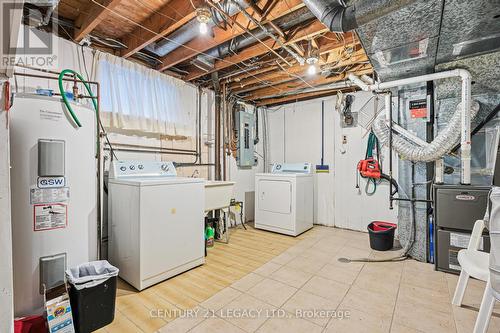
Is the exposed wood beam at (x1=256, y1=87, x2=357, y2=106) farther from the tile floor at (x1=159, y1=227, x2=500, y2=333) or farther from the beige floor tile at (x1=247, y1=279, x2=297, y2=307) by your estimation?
the beige floor tile at (x1=247, y1=279, x2=297, y2=307)

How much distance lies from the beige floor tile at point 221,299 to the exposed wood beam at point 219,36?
247cm

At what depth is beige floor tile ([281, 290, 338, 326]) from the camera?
181 cm

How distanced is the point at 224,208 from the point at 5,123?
256cm

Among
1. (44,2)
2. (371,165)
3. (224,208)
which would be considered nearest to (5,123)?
(44,2)

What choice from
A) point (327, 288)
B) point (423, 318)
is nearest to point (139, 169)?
point (327, 288)

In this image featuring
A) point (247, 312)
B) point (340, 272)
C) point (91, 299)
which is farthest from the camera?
point (340, 272)

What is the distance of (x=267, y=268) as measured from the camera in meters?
2.66

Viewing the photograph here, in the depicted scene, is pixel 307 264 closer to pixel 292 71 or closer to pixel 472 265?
pixel 472 265

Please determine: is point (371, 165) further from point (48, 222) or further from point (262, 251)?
point (48, 222)

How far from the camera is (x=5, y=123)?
1.14m

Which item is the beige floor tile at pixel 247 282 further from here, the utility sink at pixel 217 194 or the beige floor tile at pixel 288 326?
the utility sink at pixel 217 194

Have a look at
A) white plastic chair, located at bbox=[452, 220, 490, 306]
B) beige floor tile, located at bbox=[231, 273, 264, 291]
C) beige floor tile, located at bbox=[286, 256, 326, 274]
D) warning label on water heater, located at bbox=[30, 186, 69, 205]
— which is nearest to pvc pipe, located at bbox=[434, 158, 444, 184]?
white plastic chair, located at bbox=[452, 220, 490, 306]

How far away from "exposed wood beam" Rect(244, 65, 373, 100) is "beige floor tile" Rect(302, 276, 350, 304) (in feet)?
9.31

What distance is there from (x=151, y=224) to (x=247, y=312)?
1.16 metres
